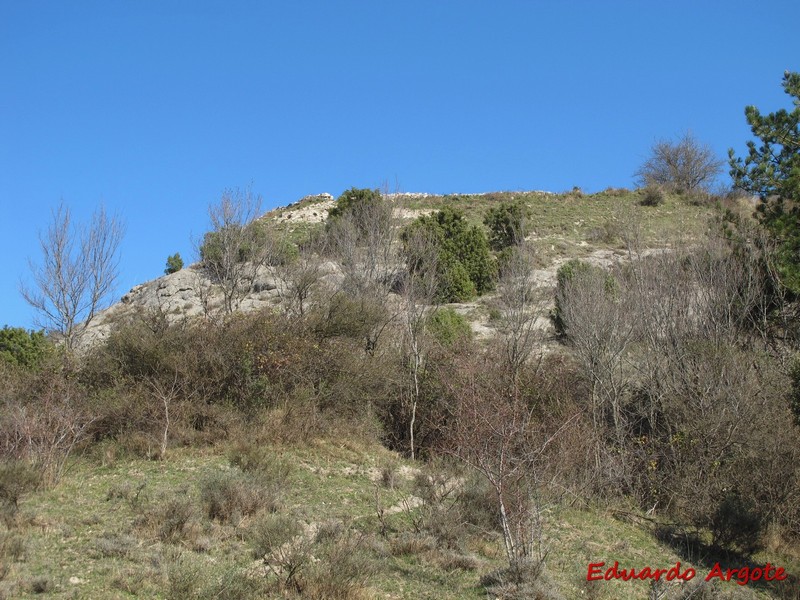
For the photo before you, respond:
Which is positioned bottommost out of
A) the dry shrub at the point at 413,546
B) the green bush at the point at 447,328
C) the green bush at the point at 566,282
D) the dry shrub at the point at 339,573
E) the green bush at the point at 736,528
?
the green bush at the point at 736,528

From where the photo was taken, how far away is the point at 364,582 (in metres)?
8.41

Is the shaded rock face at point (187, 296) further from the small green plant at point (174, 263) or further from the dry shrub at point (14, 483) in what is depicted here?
the dry shrub at point (14, 483)

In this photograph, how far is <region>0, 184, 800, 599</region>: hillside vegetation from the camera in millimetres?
9109

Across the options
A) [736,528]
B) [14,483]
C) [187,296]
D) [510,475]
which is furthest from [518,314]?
[187,296]

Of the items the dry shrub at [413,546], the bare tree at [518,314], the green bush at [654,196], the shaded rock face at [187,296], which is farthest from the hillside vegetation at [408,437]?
the green bush at [654,196]

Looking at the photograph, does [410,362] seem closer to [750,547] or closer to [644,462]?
[644,462]

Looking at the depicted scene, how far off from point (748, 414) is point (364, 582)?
37.6 ft

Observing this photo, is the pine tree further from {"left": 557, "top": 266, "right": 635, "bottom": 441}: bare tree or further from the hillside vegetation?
{"left": 557, "top": 266, "right": 635, "bottom": 441}: bare tree

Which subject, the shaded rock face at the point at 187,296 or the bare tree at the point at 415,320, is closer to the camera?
the bare tree at the point at 415,320

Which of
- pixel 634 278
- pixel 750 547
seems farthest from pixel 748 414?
pixel 634 278

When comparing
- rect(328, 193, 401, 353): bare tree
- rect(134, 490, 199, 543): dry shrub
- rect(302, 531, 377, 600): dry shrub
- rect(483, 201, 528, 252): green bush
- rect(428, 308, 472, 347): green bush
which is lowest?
rect(302, 531, 377, 600): dry shrub

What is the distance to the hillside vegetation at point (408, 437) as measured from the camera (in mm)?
9109

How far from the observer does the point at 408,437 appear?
62.0 feet

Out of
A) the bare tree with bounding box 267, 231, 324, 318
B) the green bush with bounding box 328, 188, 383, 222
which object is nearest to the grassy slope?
the bare tree with bounding box 267, 231, 324, 318
